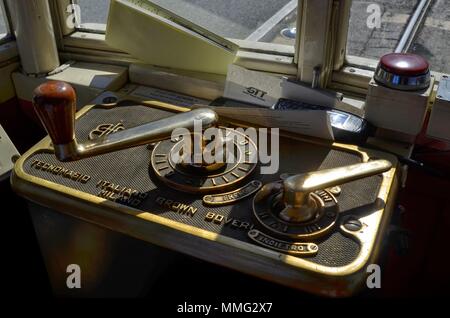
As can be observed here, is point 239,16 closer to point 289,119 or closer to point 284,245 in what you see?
point 289,119

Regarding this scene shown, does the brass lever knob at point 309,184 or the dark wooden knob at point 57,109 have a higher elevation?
the dark wooden knob at point 57,109

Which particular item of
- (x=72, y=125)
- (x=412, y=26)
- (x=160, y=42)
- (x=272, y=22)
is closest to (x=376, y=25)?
(x=412, y=26)

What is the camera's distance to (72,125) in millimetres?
779

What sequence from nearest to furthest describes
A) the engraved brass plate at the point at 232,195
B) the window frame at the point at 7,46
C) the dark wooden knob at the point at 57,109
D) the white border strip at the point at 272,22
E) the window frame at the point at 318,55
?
the dark wooden knob at the point at 57,109
the engraved brass plate at the point at 232,195
the window frame at the point at 318,55
the white border strip at the point at 272,22
the window frame at the point at 7,46

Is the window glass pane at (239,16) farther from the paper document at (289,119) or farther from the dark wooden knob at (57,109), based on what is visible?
the dark wooden knob at (57,109)

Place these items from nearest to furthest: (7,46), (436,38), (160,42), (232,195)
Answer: (232,195) → (436,38) → (160,42) → (7,46)

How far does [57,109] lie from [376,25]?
2.39 feet

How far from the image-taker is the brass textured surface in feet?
2.53

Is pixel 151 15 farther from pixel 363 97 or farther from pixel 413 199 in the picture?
pixel 413 199

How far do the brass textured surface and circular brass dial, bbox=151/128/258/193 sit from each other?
0.01 m

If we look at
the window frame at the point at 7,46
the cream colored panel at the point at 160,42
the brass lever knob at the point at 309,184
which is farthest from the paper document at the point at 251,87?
the window frame at the point at 7,46

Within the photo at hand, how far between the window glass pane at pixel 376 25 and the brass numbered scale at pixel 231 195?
1.11 feet

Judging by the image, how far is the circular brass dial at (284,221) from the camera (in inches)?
30.5
